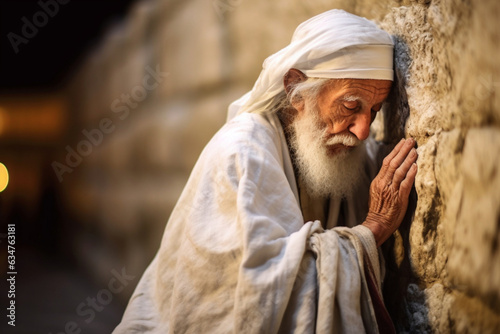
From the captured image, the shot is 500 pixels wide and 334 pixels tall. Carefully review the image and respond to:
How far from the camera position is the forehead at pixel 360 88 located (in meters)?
2.14

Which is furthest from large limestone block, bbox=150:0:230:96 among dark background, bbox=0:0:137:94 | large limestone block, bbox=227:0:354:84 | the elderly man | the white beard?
the white beard

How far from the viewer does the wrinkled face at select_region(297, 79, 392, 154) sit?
7.04ft

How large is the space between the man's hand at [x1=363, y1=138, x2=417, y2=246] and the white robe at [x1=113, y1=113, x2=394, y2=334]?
0.10 meters

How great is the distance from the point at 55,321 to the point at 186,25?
9.90ft

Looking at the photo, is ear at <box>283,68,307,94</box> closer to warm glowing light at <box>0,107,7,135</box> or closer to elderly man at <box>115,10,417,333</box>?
elderly man at <box>115,10,417,333</box>

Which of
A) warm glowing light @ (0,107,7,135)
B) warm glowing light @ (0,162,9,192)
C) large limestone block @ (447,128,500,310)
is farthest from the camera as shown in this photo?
warm glowing light @ (0,107,7,135)

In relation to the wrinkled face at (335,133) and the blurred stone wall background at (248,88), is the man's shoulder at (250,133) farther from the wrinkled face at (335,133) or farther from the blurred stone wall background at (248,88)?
the blurred stone wall background at (248,88)

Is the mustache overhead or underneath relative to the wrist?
overhead

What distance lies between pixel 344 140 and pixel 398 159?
290 mm

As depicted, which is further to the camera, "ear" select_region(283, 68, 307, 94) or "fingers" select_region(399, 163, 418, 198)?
"ear" select_region(283, 68, 307, 94)

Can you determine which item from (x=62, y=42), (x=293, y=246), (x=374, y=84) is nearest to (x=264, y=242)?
(x=293, y=246)

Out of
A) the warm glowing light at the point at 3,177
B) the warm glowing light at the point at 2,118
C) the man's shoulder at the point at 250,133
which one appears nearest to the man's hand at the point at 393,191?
the man's shoulder at the point at 250,133

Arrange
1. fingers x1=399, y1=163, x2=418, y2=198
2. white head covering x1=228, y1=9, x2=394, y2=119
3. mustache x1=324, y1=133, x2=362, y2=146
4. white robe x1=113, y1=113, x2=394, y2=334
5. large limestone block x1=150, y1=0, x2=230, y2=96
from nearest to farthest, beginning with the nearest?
white robe x1=113, y1=113, x2=394, y2=334, fingers x1=399, y1=163, x2=418, y2=198, white head covering x1=228, y1=9, x2=394, y2=119, mustache x1=324, y1=133, x2=362, y2=146, large limestone block x1=150, y1=0, x2=230, y2=96

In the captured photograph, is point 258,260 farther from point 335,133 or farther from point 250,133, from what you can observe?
point 335,133
